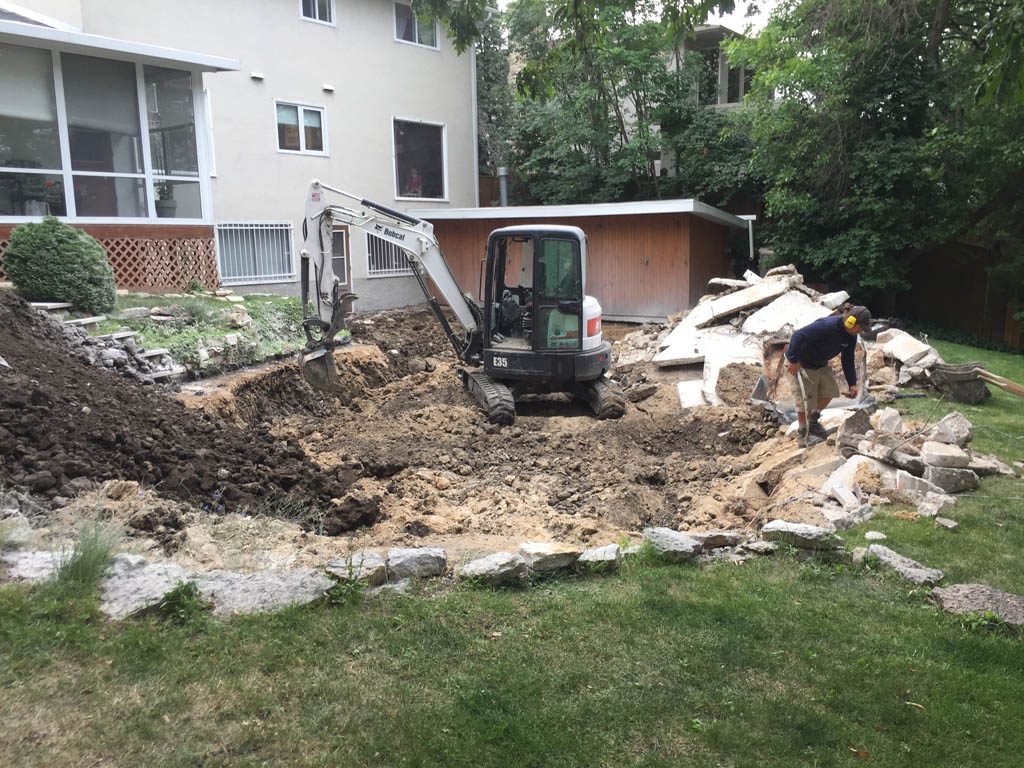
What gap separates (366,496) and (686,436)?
4.85 meters

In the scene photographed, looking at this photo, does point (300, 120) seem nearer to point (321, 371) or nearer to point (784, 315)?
point (321, 371)

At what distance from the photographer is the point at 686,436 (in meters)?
10.4

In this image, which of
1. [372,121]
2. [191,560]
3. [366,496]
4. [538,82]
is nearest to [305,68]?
[372,121]

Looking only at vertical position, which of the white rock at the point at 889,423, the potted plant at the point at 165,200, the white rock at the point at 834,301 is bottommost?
the white rock at the point at 889,423

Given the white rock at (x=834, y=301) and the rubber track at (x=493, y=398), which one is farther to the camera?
the white rock at (x=834, y=301)

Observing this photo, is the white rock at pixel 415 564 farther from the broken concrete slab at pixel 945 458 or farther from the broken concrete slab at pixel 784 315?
the broken concrete slab at pixel 784 315

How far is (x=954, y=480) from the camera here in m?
7.10

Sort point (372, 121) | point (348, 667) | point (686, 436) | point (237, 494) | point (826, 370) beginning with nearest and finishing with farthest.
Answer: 1. point (348, 667)
2. point (237, 494)
3. point (826, 370)
4. point (686, 436)
5. point (372, 121)

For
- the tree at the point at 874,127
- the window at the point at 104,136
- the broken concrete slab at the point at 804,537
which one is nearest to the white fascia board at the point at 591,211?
the tree at the point at 874,127

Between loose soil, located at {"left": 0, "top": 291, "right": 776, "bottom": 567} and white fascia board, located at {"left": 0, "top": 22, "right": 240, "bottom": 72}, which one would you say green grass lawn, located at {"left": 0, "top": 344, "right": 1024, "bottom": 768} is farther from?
white fascia board, located at {"left": 0, "top": 22, "right": 240, "bottom": 72}

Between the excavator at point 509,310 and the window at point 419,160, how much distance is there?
33.0 ft

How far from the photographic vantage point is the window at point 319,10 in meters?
18.6

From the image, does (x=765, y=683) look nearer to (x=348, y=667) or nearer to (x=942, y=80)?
(x=348, y=667)

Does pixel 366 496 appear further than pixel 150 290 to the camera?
No
